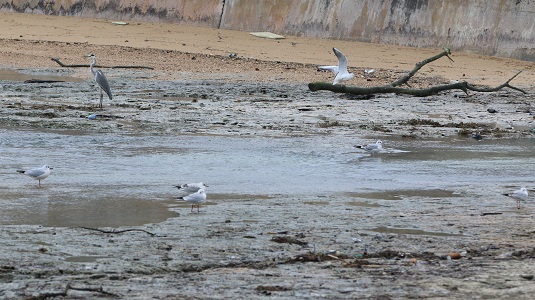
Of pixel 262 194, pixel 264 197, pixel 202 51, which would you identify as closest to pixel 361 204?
pixel 264 197

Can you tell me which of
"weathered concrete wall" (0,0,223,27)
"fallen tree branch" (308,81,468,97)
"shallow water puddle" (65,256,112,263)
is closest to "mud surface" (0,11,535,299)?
"shallow water puddle" (65,256,112,263)

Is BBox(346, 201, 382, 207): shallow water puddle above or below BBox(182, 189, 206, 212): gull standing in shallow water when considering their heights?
above

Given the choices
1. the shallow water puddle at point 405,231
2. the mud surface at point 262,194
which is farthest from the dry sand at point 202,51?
the shallow water puddle at point 405,231

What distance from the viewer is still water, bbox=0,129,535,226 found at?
9.54 metres

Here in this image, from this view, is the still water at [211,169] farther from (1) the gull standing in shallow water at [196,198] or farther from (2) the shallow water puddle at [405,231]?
(2) the shallow water puddle at [405,231]

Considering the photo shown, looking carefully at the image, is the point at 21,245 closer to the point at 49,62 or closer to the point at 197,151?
the point at 197,151

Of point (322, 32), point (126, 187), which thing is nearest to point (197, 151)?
point (126, 187)

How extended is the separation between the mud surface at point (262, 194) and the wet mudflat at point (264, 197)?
0.02m

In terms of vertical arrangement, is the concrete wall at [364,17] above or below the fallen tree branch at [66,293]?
above

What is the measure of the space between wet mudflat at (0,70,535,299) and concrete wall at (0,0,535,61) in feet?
24.0

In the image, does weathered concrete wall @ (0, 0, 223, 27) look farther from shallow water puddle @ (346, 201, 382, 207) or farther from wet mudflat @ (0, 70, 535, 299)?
shallow water puddle @ (346, 201, 382, 207)

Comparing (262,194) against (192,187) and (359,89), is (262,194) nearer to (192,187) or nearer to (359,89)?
(192,187)

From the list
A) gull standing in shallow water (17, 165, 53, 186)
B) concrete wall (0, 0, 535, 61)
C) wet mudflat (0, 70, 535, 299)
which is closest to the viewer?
wet mudflat (0, 70, 535, 299)

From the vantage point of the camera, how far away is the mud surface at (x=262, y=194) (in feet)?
22.2
